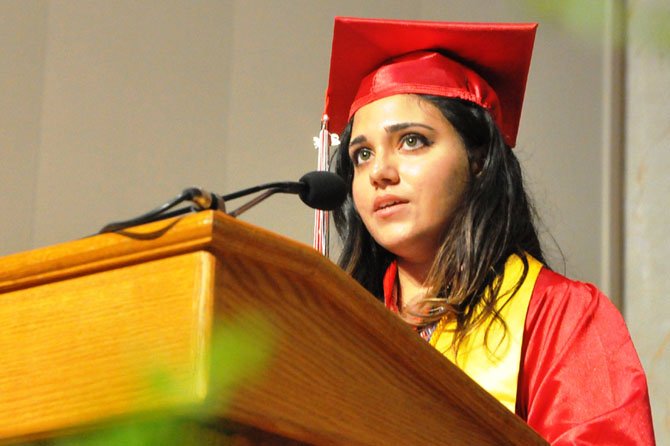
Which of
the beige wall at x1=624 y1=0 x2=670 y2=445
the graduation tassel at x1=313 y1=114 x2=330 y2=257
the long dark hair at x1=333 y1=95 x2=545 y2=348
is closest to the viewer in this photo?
the long dark hair at x1=333 y1=95 x2=545 y2=348

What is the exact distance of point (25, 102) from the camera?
8.87 feet

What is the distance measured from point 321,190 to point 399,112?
969 millimetres

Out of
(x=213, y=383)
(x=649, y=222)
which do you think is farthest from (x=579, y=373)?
(x=649, y=222)

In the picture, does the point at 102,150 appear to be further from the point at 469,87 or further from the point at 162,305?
the point at 162,305

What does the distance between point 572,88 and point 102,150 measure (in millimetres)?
1307

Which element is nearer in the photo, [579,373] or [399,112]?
[579,373]

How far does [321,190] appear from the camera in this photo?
0.99 metres

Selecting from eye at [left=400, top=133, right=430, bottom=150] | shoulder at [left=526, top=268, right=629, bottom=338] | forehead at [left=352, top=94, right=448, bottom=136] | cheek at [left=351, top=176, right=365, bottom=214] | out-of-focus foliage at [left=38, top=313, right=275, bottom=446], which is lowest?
out-of-focus foliage at [left=38, top=313, right=275, bottom=446]

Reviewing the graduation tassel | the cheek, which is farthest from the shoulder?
the graduation tassel

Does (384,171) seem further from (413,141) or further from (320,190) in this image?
(320,190)

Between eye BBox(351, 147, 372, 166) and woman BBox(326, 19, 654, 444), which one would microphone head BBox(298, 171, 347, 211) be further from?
eye BBox(351, 147, 372, 166)

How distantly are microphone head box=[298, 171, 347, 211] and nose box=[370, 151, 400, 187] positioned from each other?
0.88 m

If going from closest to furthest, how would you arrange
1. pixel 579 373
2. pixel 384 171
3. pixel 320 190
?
pixel 320 190 → pixel 579 373 → pixel 384 171

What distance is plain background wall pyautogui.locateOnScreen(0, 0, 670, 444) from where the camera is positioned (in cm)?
266
